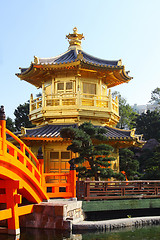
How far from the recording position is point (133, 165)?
1662cm

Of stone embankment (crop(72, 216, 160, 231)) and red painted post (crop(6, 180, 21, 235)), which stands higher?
red painted post (crop(6, 180, 21, 235))

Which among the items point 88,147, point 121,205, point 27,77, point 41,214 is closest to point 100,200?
point 121,205

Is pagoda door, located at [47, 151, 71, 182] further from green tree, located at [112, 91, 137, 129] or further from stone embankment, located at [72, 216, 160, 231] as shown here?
green tree, located at [112, 91, 137, 129]

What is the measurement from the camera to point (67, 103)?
16.8m

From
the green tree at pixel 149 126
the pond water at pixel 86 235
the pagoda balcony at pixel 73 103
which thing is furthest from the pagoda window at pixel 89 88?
the green tree at pixel 149 126

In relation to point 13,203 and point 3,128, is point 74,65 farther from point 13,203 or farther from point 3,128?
point 13,203

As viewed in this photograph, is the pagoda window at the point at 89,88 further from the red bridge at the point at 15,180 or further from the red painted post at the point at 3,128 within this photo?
the red painted post at the point at 3,128

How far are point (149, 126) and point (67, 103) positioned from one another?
60.2 feet

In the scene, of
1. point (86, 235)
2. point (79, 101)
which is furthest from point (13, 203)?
point (79, 101)

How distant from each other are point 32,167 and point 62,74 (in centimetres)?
813

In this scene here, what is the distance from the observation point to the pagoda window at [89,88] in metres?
17.5

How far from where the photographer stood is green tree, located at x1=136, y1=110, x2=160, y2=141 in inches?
1290

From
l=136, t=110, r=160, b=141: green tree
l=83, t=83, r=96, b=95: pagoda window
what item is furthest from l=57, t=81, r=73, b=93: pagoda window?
l=136, t=110, r=160, b=141: green tree

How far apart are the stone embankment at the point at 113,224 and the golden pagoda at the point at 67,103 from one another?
5060 millimetres
